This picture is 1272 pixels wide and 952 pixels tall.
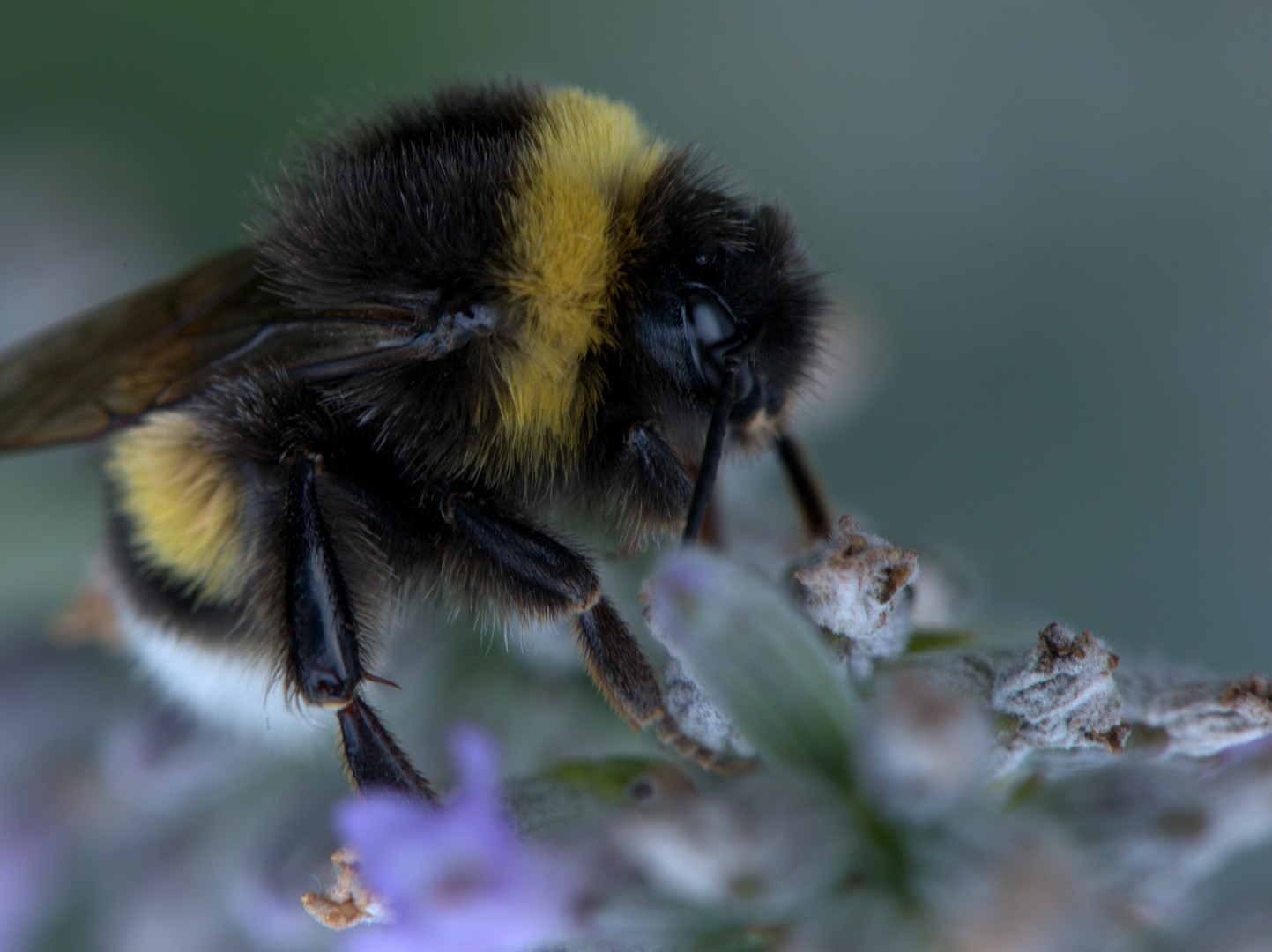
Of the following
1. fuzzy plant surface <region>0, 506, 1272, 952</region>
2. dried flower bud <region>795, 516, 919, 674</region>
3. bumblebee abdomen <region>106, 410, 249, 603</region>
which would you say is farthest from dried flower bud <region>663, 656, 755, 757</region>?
bumblebee abdomen <region>106, 410, 249, 603</region>

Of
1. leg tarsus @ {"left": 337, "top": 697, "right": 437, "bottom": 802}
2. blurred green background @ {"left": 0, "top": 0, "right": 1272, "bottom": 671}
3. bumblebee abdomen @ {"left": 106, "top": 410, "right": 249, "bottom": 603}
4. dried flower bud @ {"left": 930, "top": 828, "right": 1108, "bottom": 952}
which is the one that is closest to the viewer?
dried flower bud @ {"left": 930, "top": 828, "right": 1108, "bottom": 952}

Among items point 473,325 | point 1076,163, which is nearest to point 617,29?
point 1076,163

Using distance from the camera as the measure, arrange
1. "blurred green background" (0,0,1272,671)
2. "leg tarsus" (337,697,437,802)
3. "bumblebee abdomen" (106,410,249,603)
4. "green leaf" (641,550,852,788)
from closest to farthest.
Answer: "green leaf" (641,550,852,788) < "leg tarsus" (337,697,437,802) < "bumblebee abdomen" (106,410,249,603) < "blurred green background" (0,0,1272,671)

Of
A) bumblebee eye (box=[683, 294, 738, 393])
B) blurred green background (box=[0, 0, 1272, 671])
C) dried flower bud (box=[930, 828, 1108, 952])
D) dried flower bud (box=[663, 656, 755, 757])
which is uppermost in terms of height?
blurred green background (box=[0, 0, 1272, 671])

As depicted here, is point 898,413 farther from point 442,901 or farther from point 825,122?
point 442,901

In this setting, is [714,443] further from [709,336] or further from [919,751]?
[919,751]

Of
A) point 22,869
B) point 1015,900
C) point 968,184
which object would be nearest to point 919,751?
point 1015,900

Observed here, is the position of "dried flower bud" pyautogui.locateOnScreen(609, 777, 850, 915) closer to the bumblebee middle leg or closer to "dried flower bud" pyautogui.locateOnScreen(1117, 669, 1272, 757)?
the bumblebee middle leg
